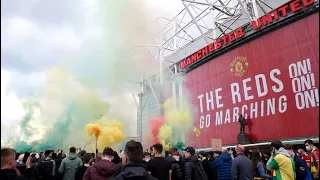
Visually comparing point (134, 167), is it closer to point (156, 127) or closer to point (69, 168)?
point (69, 168)

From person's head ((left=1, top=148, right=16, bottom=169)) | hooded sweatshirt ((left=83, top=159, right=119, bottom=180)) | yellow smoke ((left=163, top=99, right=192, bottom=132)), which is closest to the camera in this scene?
person's head ((left=1, top=148, right=16, bottom=169))

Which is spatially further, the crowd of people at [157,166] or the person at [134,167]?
the crowd of people at [157,166]

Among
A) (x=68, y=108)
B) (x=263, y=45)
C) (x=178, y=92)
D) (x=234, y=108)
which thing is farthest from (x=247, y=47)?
(x=68, y=108)

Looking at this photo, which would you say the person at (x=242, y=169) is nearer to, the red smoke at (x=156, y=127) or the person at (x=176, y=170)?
the person at (x=176, y=170)

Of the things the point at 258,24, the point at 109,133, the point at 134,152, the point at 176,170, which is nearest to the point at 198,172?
the point at 176,170

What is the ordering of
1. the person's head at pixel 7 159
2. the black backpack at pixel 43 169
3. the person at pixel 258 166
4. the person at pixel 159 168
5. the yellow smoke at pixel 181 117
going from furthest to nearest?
the yellow smoke at pixel 181 117, the black backpack at pixel 43 169, the person at pixel 258 166, the person at pixel 159 168, the person's head at pixel 7 159

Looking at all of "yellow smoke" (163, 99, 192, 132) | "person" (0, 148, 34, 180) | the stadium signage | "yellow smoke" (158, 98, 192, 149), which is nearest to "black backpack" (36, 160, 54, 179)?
"person" (0, 148, 34, 180)

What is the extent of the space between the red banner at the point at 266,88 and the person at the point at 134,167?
627 inches

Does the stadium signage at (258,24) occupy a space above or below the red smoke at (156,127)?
above

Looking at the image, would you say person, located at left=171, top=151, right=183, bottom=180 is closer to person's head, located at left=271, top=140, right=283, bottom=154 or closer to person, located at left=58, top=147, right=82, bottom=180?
person's head, located at left=271, top=140, right=283, bottom=154

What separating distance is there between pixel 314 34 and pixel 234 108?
8.49 m

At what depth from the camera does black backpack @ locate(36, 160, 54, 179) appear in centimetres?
734

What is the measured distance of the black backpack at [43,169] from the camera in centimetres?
734

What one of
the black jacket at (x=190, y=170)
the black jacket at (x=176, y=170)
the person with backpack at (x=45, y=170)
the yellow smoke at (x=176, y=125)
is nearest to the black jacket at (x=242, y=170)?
the black jacket at (x=190, y=170)
